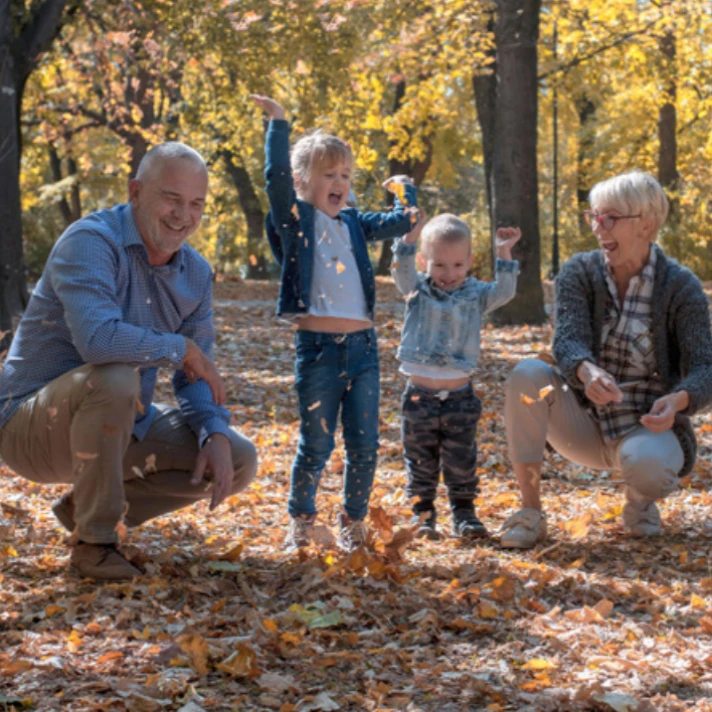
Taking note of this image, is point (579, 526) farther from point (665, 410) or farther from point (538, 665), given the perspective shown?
point (538, 665)

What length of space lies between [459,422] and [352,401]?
2.08 feet

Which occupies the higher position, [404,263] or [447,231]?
[447,231]

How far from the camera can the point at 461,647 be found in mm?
3650

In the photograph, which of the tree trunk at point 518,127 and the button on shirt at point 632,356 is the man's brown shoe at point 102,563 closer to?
the button on shirt at point 632,356

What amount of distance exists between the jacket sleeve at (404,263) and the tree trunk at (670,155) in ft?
54.3

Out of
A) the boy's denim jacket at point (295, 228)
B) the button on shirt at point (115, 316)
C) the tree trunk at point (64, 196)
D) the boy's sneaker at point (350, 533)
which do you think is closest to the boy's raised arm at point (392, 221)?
the boy's denim jacket at point (295, 228)

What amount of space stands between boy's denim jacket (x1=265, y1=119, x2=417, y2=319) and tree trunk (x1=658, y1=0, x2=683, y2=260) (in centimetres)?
1671

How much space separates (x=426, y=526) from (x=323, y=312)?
114 centimetres

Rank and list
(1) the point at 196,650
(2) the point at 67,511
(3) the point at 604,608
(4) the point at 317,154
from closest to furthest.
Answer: (1) the point at 196,650, (3) the point at 604,608, (2) the point at 67,511, (4) the point at 317,154

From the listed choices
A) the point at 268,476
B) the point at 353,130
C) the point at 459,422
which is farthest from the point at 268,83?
the point at 459,422

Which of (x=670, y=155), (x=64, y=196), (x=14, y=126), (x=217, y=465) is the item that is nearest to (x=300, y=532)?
(x=217, y=465)

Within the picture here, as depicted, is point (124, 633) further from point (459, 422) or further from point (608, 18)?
point (608, 18)

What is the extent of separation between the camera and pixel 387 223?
16.7ft

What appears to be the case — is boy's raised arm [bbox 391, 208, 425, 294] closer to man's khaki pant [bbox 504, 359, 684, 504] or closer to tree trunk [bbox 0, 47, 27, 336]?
man's khaki pant [bbox 504, 359, 684, 504]
